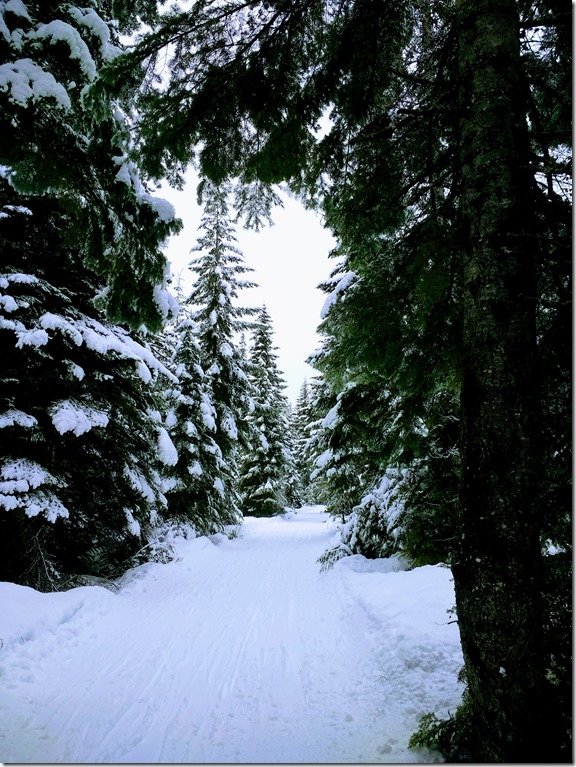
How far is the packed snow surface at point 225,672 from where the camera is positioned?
327cm

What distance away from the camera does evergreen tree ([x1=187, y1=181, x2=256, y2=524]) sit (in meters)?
15.9

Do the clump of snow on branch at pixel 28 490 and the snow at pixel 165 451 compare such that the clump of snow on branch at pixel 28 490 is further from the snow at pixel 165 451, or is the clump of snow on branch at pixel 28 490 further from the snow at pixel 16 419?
the snow at pixel 165 451

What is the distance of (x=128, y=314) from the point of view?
435 centimetres

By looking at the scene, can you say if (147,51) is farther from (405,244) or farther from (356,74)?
(405,244)

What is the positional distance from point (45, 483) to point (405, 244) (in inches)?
249

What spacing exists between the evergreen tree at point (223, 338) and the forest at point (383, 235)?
8.70 metres

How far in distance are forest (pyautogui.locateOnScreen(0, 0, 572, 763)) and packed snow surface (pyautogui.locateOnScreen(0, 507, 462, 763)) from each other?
3.03 feet

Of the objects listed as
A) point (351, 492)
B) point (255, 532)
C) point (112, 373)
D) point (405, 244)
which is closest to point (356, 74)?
point (405, 244)

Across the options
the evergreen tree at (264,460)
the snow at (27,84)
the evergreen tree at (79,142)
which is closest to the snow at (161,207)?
the evergreen tree at (79,142)

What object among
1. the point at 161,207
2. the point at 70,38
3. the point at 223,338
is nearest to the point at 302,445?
the point at 223,338

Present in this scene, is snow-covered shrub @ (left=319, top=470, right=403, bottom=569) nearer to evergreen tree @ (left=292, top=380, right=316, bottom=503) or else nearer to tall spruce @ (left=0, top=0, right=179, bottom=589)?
tall spruce @ (left=0, top=0, right=179, bottom=589)

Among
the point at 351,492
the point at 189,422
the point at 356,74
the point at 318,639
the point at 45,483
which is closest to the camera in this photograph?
the point at 356,74

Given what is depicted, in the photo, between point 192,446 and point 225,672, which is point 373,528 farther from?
point 192,446

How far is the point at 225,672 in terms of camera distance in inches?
179
